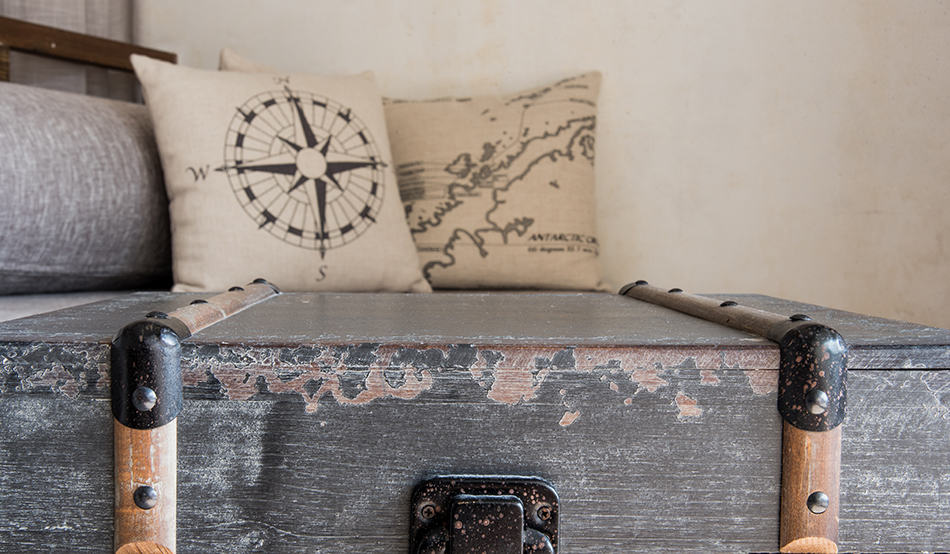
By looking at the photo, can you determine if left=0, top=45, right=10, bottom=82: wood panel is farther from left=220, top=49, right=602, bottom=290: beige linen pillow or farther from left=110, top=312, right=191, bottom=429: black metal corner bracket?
left=110, top=312, right=191, bottom=429: black metal corner bracket

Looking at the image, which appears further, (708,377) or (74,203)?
(74,203)

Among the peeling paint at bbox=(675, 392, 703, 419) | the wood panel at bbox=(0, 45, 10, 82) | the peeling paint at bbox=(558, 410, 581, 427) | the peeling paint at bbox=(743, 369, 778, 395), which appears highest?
the wood panel at bbox=(0, 45, 10, 82)

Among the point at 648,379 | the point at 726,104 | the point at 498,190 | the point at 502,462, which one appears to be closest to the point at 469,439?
the point at 502,462

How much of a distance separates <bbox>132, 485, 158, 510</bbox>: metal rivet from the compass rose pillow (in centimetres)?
59

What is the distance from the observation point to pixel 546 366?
1.77 feet

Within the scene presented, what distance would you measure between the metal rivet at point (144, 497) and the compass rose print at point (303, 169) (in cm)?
65

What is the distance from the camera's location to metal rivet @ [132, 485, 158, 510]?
0.53 meters

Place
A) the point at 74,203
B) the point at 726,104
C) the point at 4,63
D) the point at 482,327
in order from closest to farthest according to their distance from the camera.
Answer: the point at 482,327 → the point at 74,203 → the point at 4,63 → the point at 726,104

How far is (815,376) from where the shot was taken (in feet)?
1.75

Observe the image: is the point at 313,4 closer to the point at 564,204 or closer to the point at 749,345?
the point at 564,204

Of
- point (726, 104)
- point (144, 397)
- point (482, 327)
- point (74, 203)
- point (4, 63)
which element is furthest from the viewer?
point (726, 104)

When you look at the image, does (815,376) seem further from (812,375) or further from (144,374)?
(144,374)

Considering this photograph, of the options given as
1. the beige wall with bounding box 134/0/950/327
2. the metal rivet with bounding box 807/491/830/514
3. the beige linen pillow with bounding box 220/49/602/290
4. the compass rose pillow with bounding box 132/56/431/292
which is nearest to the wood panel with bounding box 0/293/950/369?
the metal rivet with bounding box 807/491/830/514

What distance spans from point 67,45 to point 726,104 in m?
1.57
